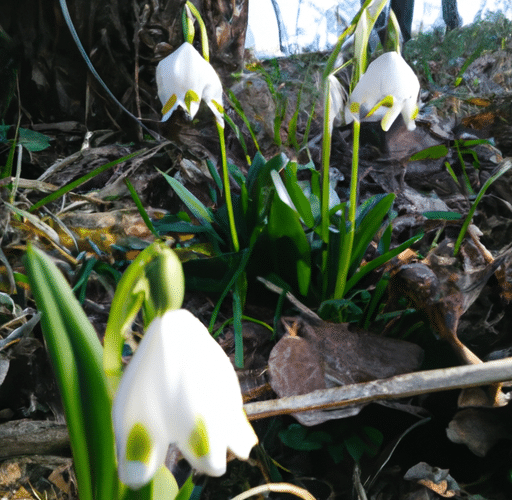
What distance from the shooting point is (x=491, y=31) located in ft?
8.01

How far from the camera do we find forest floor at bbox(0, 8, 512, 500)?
71cm

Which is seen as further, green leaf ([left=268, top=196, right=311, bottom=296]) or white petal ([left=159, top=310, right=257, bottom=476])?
green leaf ([left=268, top=196, right=311, bottom=296])

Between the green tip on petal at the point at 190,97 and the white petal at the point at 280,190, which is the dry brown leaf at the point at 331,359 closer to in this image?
the white petal at the point at 280,190

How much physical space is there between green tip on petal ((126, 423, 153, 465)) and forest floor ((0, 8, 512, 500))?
42cm

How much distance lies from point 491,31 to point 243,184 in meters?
2.13

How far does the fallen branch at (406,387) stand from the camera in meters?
0.58

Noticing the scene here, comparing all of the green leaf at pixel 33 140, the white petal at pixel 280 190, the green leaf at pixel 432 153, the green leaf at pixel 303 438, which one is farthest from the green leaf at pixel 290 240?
the green leaf at pixel 33 140

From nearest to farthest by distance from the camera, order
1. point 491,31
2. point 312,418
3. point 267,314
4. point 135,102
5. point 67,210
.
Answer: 1. point 312,418
2. point 267,314
3. point 67,210
4. point 135,102
5. point 491,31

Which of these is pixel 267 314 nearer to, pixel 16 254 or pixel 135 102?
pixel 16 254

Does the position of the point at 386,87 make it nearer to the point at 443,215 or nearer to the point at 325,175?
the point at 325,175

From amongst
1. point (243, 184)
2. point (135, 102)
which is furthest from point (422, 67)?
point (243, 184)

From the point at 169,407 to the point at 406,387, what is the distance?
0.38 m

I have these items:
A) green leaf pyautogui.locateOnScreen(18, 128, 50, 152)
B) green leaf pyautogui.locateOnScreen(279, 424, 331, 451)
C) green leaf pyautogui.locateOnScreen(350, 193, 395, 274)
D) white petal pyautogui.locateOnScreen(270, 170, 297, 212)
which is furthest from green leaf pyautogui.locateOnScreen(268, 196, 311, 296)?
green leaf pyautogui.locateOnScreen(18, 128, 50, 152)

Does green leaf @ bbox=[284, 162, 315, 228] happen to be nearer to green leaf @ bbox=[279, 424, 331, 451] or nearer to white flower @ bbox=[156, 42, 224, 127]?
white flower @ bbox=[156, 42, 224, 127]
